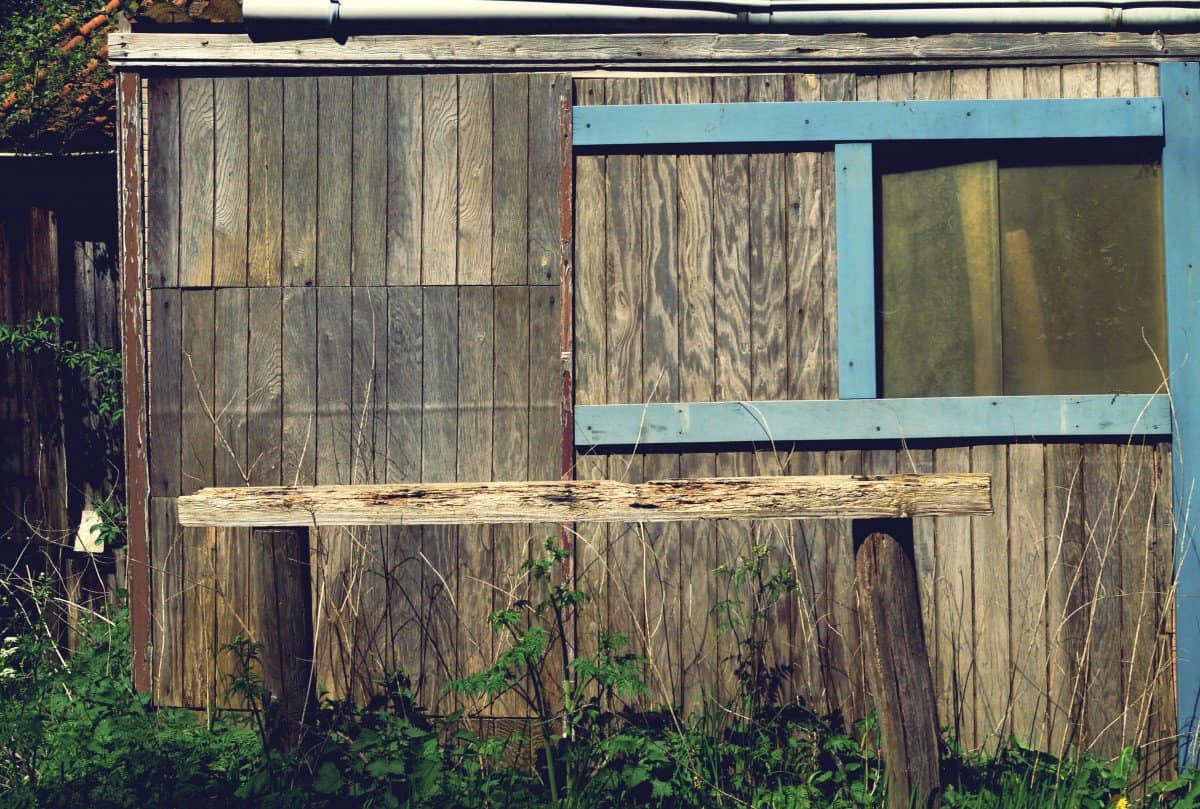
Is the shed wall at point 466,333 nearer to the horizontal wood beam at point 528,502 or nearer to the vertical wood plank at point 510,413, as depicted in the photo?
Result: the vertical wood plank at point 510,413

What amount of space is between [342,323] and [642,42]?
1.73m

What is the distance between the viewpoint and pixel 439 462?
3803 mm

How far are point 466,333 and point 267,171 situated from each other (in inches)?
42.8

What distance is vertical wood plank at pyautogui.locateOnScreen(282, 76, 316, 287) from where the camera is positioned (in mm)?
3822

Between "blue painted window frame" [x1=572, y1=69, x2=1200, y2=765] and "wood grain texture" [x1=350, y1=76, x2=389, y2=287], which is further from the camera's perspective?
"wood grain texture" [x1=350, y1=76, x2=389, y2=287]

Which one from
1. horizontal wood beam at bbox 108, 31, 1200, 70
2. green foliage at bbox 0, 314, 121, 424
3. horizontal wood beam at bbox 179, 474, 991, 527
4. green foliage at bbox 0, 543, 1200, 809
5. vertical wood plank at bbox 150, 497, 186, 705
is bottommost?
green foliage at bbox 0, 543, 1200, 809

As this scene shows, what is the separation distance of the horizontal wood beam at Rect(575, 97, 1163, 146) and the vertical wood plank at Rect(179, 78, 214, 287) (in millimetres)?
1577

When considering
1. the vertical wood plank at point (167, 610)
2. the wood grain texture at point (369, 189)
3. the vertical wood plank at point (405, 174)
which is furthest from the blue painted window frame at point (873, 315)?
the vertical wood plank at point (167, 610)

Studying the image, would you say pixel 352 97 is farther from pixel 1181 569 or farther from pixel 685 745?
pixel 1181 569

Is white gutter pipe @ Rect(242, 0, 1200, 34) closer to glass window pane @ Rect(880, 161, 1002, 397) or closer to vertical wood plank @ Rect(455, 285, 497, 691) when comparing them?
glass window pane @ Rect(880, 161, 1002, 397)

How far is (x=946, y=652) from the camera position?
12.2 ft

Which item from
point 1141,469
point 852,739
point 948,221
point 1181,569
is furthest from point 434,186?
point 1181,569

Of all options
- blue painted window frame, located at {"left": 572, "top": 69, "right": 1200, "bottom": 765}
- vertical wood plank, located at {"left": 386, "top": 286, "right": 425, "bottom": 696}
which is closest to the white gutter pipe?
blue painted window frame, located at {"left": 572, "top": 69, "right": 1200, "bottom": 765}

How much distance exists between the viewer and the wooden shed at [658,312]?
3.72 meters
